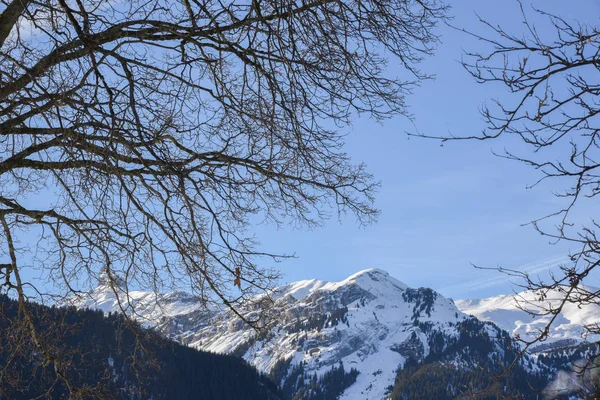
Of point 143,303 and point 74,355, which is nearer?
point 143,303

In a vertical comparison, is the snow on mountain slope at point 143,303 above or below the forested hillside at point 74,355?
above

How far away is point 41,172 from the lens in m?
5.62

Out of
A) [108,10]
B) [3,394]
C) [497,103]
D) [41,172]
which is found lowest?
[3,394]

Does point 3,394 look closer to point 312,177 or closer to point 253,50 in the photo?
point 312,177

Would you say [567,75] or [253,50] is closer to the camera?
[567,75]

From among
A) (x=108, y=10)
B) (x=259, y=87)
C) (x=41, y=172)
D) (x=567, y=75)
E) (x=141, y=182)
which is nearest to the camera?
(x=567, y=75)

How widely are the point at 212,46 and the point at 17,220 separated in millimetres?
2537

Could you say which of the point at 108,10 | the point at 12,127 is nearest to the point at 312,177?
the point at 108,10

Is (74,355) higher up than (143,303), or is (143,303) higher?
(143,303)

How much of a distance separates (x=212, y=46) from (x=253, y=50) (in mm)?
403

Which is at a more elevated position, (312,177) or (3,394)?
(312,177)

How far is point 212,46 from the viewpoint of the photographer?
15.7ft

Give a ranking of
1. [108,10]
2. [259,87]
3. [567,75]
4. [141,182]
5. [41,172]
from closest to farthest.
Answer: [567,75], [259,87], [108,10], [141,182], [41,172]

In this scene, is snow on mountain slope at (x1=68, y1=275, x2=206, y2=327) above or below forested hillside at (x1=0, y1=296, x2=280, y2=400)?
above
